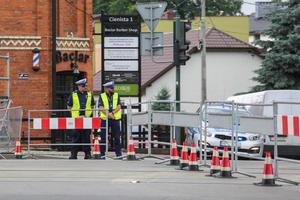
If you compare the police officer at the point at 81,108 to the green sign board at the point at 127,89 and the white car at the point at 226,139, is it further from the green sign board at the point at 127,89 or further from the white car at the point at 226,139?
the green sign board at the point at 127,89

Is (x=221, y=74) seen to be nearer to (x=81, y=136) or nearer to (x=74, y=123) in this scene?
(x=81, y=136)

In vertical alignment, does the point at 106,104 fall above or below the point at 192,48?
below

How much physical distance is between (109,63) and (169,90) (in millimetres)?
22863

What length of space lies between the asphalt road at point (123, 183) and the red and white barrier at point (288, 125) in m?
0.89

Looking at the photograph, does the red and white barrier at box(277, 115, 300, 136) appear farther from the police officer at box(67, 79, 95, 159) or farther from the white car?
the police officer at box(67, 79, 95, 159)

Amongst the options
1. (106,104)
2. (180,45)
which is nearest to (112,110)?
(106,104)

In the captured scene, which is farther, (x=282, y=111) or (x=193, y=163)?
(x=282, y=111)

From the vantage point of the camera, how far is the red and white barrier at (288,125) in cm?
1223

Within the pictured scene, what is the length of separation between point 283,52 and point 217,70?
1517 cm

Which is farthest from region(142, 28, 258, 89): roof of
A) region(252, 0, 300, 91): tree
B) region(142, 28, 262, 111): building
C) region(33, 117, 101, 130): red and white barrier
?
region(33, 117, 101, 130): red and white barrier

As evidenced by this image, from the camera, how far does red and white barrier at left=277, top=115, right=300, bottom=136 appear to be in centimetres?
1223

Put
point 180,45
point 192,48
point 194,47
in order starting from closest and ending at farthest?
point 180,45, point 194,47, point 192,48

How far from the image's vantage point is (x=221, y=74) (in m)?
50.7

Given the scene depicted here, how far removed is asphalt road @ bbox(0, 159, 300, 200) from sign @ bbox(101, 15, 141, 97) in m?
8.92
